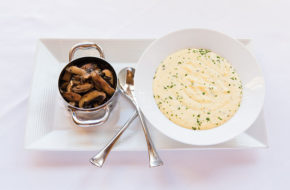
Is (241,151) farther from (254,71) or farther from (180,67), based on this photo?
(180,67)

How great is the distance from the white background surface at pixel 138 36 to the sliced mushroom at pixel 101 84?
1.40 ft

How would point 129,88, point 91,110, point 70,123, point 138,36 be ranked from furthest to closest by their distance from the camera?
point 138,36, point 129,88, point 70,123, point 91,110

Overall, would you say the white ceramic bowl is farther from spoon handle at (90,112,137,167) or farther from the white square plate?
spoon handle at (90,112,137,167)

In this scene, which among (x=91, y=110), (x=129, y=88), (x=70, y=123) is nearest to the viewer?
(x=91, y=110)

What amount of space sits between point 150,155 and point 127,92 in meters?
0.48

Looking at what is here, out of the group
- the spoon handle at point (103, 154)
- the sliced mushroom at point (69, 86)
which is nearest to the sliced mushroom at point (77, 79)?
the sliced mushroom at point (69, 86)

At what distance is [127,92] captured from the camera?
1685mm

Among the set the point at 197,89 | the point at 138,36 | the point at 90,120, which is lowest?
the point at 90,120

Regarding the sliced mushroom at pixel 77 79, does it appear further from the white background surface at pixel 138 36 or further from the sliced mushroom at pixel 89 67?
the white background surface at pixel 138 36

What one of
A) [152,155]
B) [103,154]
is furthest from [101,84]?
[152,155]

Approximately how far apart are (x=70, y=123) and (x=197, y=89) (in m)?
0.87

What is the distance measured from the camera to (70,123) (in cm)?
158

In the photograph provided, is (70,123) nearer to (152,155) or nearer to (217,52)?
(152,155)

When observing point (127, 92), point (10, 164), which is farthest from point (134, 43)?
point (10, 164)
